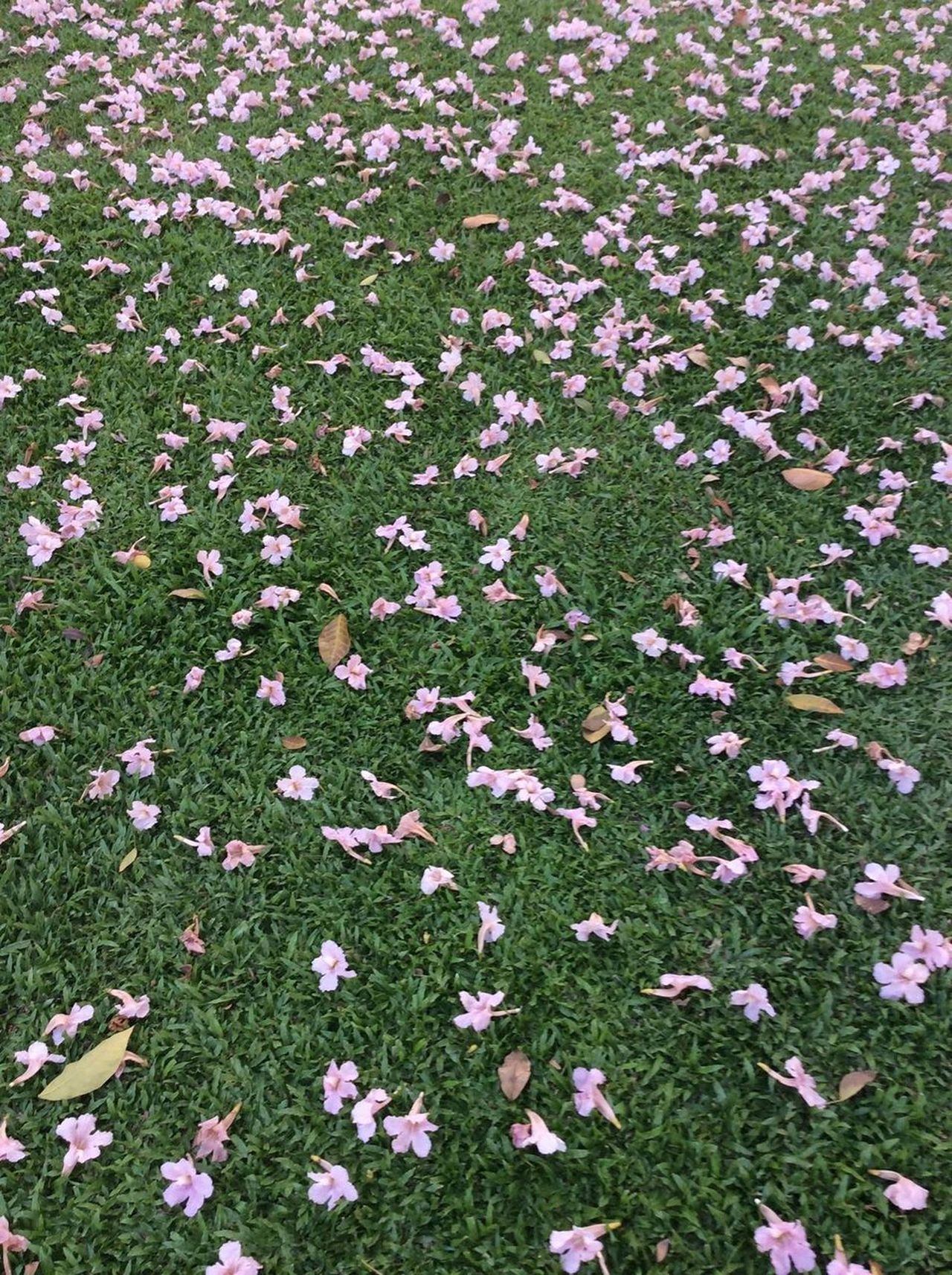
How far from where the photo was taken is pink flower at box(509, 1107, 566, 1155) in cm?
169

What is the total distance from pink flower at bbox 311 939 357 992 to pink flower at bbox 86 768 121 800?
2.28 feet

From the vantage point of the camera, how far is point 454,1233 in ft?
5.44

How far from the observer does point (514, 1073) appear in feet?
5.97

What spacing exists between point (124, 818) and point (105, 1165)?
0.75m

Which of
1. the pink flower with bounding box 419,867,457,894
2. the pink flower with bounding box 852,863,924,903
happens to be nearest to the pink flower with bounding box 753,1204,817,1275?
the pink flower with bounding box 852,863,924,903

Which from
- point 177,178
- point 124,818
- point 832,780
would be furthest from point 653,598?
point 177,178

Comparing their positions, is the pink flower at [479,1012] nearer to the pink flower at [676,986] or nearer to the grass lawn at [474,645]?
the grass lawn at [474,645]

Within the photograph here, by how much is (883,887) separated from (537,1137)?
940mm

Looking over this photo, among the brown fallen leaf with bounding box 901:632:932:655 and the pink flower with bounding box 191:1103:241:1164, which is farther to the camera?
the brown fallen leaf with bounding box 901:632:932:655

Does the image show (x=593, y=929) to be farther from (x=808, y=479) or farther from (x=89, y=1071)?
(x=808, y=479)

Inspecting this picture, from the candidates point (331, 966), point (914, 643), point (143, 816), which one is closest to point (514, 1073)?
point (331, 966)

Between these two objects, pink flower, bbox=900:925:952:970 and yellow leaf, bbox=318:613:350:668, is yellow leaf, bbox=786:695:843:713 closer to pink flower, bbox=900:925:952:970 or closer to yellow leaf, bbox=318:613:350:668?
pink flower, bbox=900:925:952:970

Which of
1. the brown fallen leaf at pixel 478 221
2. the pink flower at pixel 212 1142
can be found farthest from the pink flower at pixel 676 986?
the brown fallen leaf at pixel 478 221

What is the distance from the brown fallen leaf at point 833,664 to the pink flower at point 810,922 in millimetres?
710
